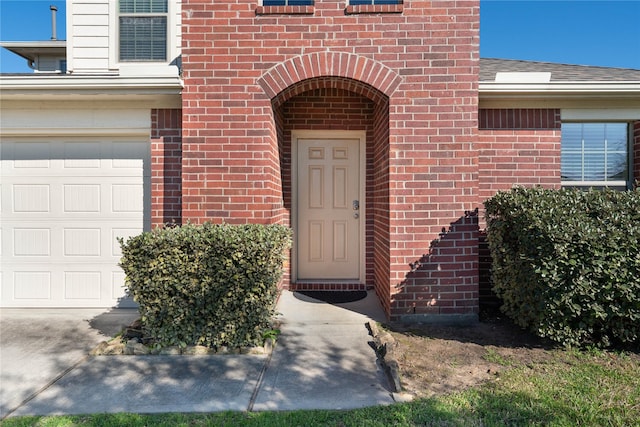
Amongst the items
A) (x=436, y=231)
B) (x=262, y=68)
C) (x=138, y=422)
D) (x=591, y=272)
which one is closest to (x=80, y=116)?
(x=262, y=68)

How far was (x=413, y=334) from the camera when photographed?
413 centimetres

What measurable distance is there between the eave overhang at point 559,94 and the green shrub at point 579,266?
166 cm

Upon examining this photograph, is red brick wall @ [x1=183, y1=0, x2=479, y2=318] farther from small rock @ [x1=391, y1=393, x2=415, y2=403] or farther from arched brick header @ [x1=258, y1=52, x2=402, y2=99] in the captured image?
small rock @ [x1=391, y1=393, x2=415, y2=403]

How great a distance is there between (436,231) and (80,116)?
5.01 metres

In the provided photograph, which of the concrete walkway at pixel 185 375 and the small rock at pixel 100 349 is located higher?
the small rock at pixel 100 349

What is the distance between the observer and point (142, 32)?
6.43m

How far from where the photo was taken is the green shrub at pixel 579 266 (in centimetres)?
337

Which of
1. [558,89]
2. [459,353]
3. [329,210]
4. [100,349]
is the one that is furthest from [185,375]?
[558,89]

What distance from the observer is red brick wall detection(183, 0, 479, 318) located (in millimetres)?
4539

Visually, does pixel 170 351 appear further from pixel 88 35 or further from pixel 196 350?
pixel 88 35

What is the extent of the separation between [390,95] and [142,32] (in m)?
4.71

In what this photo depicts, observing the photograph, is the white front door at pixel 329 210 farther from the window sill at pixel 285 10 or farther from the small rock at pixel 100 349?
the small rock at pixel 100 349

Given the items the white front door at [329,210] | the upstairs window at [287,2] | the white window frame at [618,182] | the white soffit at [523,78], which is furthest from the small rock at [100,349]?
the white window frame at [618,182]

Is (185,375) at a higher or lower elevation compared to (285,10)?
lower
